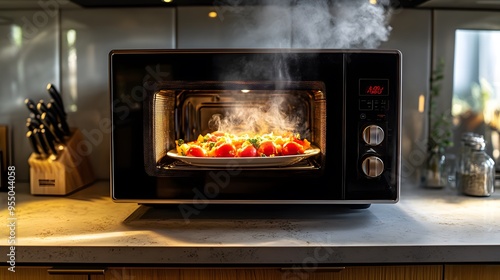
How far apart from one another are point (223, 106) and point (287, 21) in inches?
14.5

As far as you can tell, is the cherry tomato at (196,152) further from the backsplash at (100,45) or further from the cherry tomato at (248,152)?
the backsplash at (100,45)

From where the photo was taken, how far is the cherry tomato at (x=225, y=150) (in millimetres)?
1031

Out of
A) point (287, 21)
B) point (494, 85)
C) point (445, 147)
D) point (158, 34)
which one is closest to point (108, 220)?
point (158, 34)

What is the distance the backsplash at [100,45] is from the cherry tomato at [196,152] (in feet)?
1.58

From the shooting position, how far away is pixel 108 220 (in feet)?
3.34

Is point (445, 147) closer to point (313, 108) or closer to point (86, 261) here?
point (313, 108)

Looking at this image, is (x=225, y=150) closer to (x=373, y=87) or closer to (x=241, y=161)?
(x=241, y=161)

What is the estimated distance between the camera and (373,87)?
98cm

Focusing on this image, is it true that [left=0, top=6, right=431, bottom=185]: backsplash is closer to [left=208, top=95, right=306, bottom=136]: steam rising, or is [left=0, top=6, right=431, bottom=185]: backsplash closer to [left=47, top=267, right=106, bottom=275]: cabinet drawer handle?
[left=208, top=95, right=306, bottom=136]: steam rising

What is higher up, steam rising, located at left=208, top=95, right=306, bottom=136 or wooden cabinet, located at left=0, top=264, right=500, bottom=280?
steam rising, located at left=208, top=95, right=306, bottom=136

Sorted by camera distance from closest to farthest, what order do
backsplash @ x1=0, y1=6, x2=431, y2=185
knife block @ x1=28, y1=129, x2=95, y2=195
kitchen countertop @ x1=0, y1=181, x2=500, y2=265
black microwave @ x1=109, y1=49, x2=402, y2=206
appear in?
1. kitchen countertop @ x1=0, y1=181, x2=500, y2=265
2. black microwave @ x1=109, y1=49, x2=402, y2=206
3. knife block @ x1=28, y1=129, x2=95, y2=195
4. backsplash @ x1=0, y1=6, x2=431, y2=185

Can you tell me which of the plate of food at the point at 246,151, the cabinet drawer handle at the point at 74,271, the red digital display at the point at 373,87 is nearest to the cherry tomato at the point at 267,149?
the plate of food at the point at 246,151

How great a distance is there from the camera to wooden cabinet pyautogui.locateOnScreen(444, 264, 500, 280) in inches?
34.4

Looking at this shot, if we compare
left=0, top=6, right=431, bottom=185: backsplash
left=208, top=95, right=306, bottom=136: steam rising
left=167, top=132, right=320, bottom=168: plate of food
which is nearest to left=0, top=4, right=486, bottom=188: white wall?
left=0, top=6, right=431, bottom=185: backsplash
